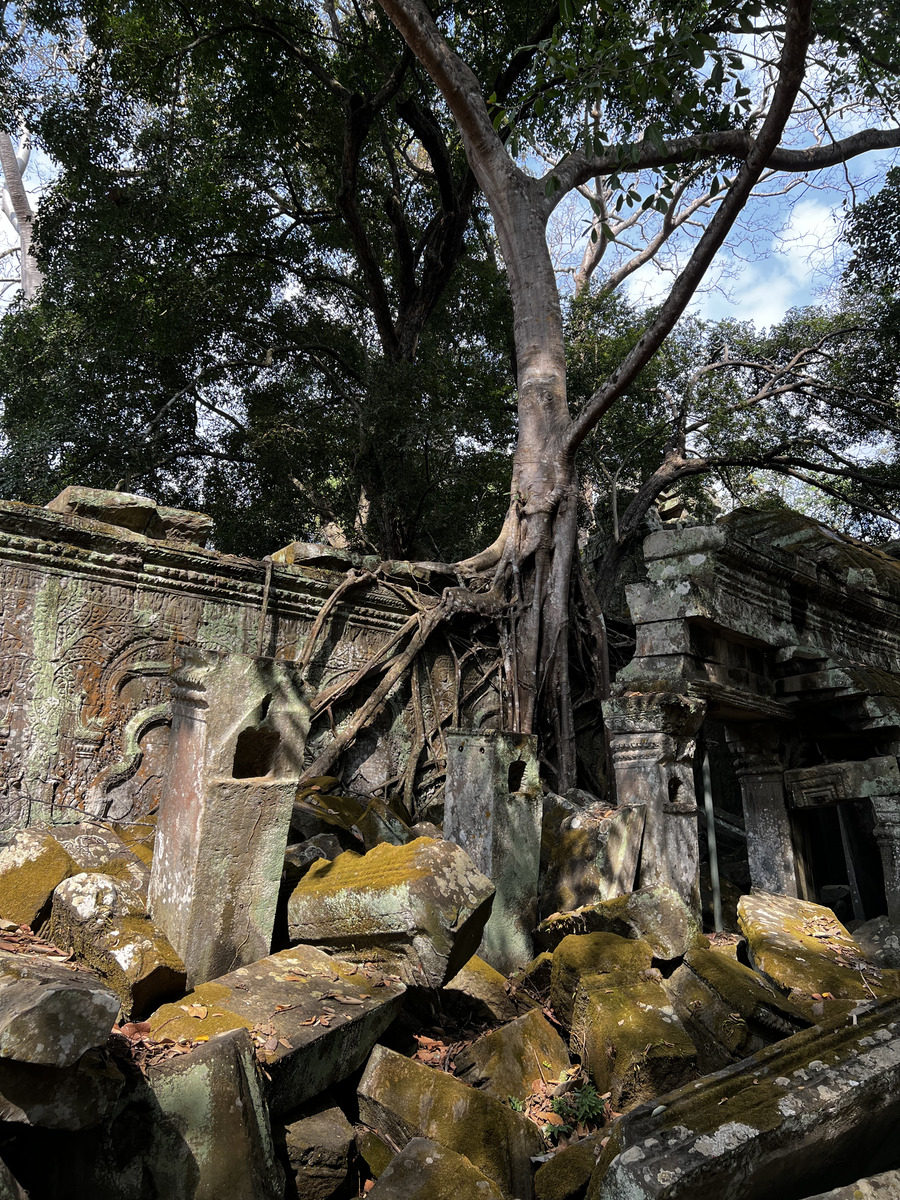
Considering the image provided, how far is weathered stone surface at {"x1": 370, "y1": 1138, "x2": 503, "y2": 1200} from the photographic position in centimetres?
206

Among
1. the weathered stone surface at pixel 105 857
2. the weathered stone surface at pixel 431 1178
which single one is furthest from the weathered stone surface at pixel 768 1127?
the weathered stone surface at pixel 105 857

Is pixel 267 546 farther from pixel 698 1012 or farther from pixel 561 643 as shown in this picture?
pixel 698 1012

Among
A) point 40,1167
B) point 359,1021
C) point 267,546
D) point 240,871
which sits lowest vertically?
point 40,1167

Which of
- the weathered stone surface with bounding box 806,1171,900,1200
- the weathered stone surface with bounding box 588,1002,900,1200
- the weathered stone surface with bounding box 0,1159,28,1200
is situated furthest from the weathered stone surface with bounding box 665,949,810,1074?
the weathered stone surface with bounding box 0,1159,28,1200

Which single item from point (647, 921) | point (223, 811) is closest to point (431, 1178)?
point (223, 811)

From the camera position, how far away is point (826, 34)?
6562 millimetres

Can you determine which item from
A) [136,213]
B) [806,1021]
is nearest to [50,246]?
[136,213]

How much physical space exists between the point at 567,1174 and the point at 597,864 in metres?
2.16

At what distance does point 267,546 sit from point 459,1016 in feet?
25.2

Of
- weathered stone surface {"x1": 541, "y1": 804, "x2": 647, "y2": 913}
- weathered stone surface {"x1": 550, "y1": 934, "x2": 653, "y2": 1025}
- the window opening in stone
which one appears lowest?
weathered stone surface {"x1": 550, "y1": 934, "x2": 653, "y2": 1025}

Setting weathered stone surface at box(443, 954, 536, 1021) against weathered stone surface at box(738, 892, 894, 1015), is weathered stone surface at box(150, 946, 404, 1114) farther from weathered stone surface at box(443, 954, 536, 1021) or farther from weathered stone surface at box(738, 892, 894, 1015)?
weathered stone surface at box(738, 892, 894, 1015)

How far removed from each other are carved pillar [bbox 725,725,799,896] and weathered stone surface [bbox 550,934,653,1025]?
264cm

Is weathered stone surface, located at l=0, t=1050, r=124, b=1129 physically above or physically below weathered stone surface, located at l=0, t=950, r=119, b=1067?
below

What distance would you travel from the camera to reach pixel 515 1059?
9.77 feet
